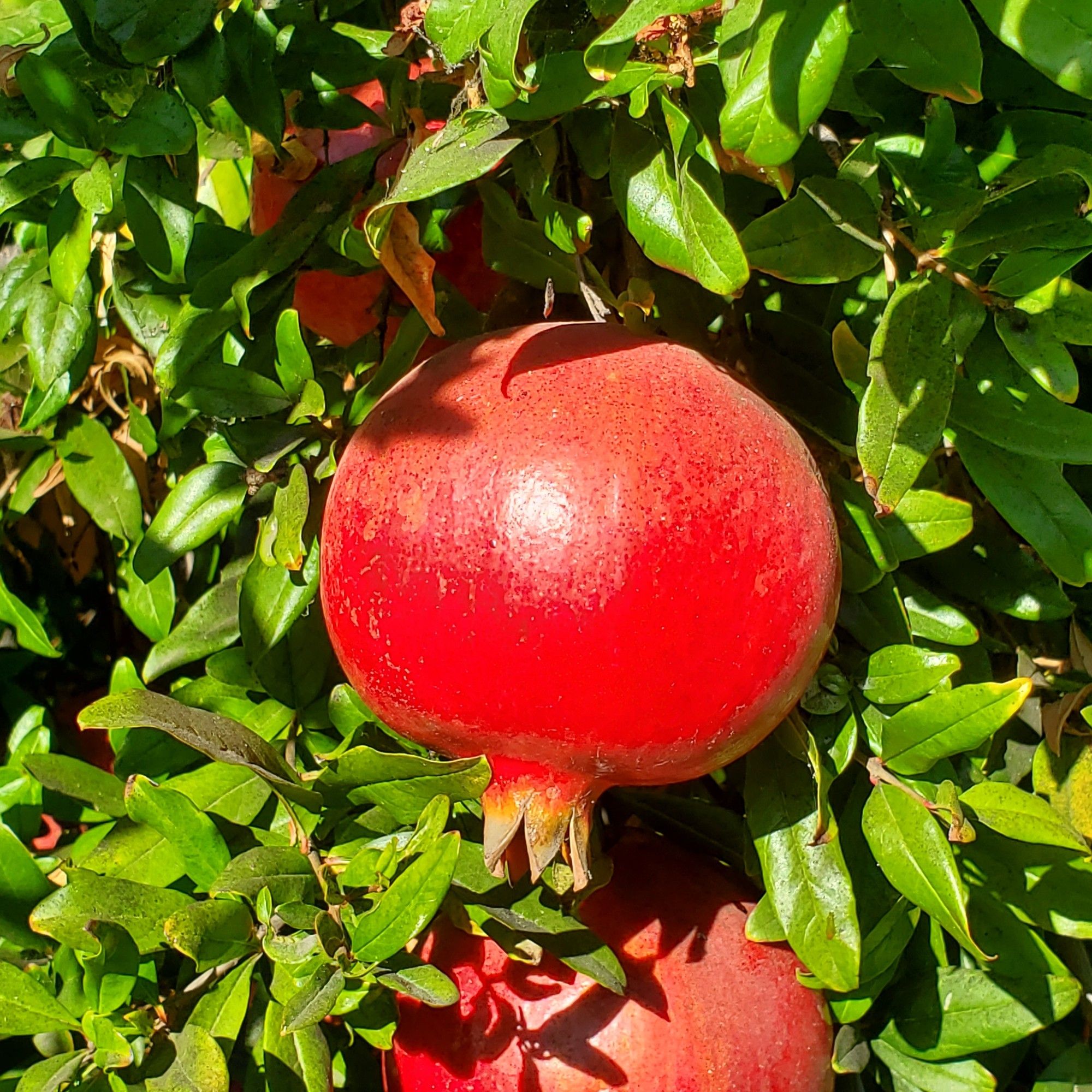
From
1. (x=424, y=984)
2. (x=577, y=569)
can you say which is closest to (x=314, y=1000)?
(x=424, y=984)

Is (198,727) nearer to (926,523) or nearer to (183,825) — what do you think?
(183,825)

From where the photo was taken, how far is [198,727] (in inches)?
30.3

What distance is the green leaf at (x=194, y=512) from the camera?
875 millimetres

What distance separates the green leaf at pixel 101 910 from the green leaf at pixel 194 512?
216 mm

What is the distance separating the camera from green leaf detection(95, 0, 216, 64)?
0.75m

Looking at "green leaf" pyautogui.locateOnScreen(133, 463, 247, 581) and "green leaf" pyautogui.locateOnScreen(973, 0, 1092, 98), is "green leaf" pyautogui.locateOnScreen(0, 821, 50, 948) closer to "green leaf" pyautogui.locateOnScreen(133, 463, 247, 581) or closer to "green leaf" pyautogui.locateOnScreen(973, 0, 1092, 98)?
"green leaf" pyautogui.locateOnScreen(133, 463, 247, 581)

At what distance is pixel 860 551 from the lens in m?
0.81

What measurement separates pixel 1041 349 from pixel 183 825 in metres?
0.62

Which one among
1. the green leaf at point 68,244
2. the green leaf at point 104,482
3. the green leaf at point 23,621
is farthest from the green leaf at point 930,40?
the green leaf at point 23,621

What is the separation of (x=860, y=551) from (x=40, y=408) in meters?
0.63

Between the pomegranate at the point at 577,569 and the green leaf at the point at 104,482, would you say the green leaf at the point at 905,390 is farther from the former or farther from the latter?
the green leaf at the point at 104,482

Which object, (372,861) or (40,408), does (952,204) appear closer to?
(372,861)

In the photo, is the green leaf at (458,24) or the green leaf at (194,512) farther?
the green leaf at (194,512)

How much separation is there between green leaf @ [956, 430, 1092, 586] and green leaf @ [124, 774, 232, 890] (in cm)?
55
